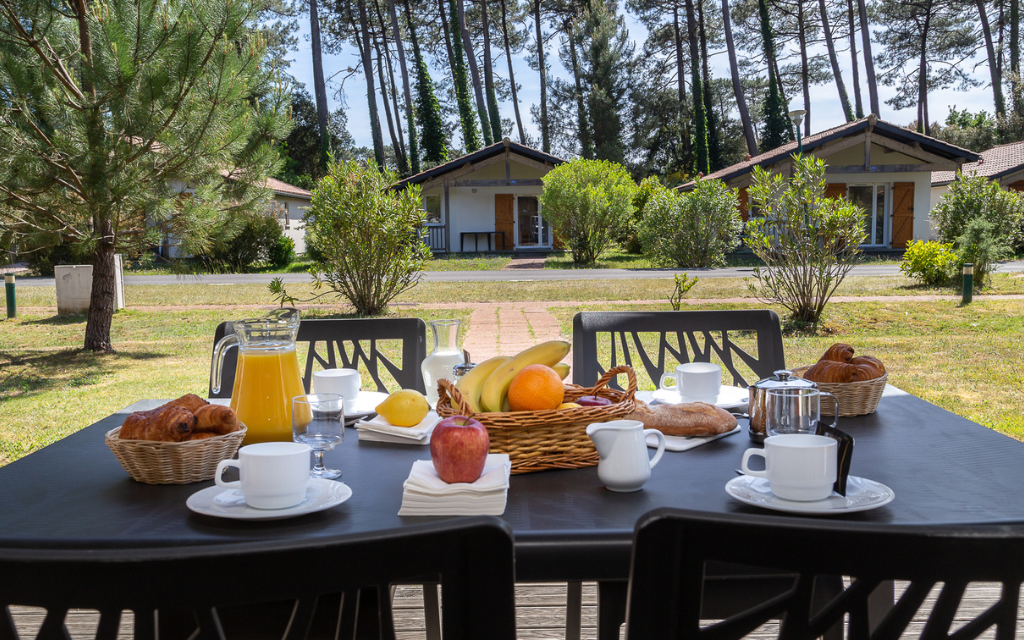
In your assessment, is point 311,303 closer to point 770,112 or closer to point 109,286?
point 109,286

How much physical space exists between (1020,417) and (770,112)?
29420 millimetres

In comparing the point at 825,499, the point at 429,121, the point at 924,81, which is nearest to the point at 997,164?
the point at 924,81

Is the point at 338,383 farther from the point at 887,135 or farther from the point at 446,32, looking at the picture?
the point at 446,32

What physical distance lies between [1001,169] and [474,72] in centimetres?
1764

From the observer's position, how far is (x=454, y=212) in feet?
77.7

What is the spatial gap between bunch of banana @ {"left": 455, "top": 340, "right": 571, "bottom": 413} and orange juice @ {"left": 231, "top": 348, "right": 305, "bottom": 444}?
1.27 ft

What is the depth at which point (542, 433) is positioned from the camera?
4.83 feet

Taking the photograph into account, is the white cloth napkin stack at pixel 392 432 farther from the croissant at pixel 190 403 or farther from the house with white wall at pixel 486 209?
the house with white wall at pixel 486 209

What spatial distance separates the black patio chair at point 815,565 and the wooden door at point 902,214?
23556mm

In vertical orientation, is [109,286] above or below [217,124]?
below

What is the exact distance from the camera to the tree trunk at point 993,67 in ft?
99.7

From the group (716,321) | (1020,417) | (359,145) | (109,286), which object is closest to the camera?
(716,321)

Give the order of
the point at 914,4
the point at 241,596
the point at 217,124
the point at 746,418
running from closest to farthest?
the point at 241,596 → the point at 746,418 → the point at 217,124 → the point at 914,4

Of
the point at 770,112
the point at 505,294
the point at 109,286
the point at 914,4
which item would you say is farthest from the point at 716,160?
the point at 109,286
